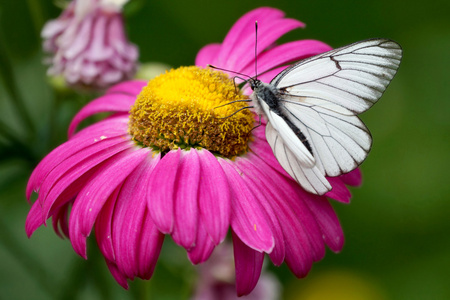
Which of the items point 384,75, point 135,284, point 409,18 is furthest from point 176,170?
A: point 409,18

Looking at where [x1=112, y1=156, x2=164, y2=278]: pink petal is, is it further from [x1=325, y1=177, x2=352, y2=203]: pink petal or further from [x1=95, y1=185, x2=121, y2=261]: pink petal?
[x1=325, y1=177, x2=352, y2=203]: pink petal

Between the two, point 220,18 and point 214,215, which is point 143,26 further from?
point 214,215

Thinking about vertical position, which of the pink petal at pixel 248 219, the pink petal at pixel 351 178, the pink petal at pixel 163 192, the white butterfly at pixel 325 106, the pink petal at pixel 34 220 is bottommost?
the pink petal at pixel 34 220

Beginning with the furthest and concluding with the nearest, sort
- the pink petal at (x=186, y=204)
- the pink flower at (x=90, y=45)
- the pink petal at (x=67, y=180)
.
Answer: the pink flower at (x=90, y=45), the pink petal at (x=67, y=180), the pink petal at (x=186, y=204)

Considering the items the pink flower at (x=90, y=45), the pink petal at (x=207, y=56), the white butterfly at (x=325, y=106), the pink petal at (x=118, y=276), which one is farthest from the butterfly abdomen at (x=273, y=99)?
the pink flower at (x=90, y=45)

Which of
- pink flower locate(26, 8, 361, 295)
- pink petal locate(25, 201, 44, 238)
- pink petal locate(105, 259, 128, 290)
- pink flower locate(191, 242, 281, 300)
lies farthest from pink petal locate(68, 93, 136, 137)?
pink flower locate(191, 242, 281, 300)

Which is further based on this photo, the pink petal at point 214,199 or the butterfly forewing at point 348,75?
the butterfly forewing at point 348,75

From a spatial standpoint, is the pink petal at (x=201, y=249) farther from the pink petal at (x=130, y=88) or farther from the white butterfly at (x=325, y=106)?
the pink petal at (x=130, y=88)
